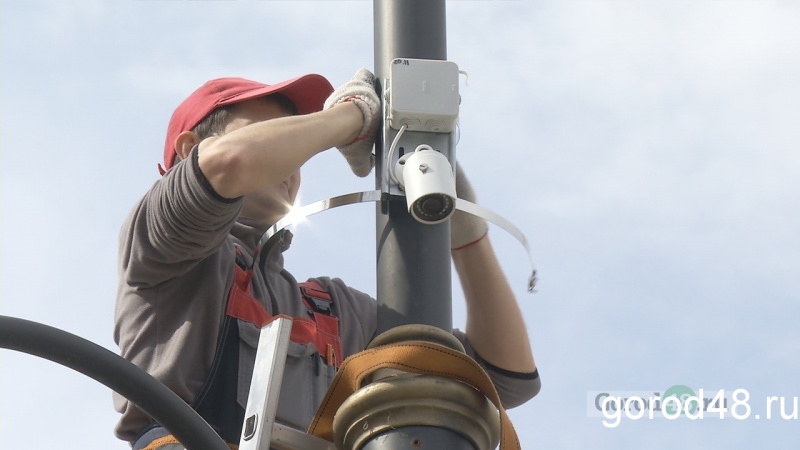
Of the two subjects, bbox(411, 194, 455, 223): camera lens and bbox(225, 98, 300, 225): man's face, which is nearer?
bbox(411, 194, 455, 223): camera lens

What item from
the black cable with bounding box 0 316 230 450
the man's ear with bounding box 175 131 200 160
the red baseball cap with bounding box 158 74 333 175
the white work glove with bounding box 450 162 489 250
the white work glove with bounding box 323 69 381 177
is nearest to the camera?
the black cable with bounding box 0 316 230 450

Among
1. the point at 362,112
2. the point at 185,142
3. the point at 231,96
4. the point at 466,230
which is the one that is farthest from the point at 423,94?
the point at 185,142

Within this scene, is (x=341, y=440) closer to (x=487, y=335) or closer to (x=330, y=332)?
(x=330, y=332)

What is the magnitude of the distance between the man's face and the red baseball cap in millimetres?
55

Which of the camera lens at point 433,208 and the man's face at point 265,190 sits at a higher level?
the man's face at point 265,190

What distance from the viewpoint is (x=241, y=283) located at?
4.01 meters

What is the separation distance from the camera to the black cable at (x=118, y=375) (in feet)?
8.02

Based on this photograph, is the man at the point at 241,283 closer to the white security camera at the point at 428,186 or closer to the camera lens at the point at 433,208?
the white security camera at the point at 428,186

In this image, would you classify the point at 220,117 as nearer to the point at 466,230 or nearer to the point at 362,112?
the point at 466,230

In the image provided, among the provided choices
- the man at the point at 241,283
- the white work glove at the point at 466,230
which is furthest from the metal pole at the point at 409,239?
the white work glove at the point at 466,230

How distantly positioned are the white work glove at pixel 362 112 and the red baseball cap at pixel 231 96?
745mm

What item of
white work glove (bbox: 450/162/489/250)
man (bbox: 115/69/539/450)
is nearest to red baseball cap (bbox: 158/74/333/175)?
man (bbox: 115/69/539/450)

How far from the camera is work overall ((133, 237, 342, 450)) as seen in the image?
3.72 m

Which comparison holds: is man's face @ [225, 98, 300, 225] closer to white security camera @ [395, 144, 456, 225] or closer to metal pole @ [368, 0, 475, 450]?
metal pole @ [368, 0, 475, 450]
